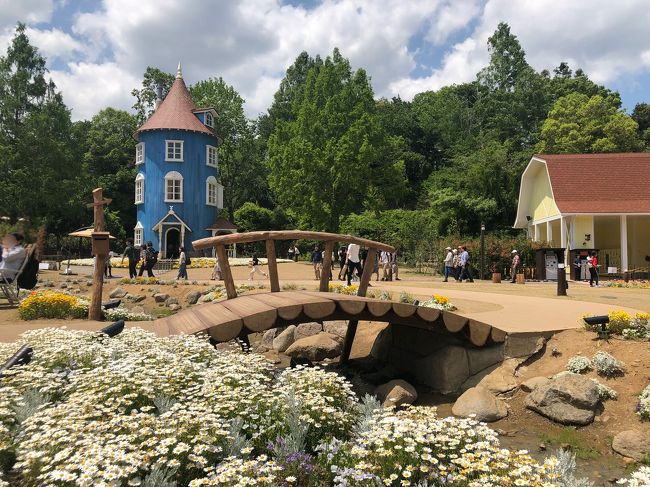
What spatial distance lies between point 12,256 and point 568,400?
37.5 ft

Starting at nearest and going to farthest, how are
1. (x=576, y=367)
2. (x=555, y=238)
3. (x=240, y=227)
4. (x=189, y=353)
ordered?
(x=189, y=353)
(x=576, y=367)
(x=555, y=238)
(x=240, y=227)

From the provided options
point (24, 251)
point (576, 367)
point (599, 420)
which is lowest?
point (599, 420)

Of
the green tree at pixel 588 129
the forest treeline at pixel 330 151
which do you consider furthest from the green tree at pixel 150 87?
the green tree at pixel 588 129

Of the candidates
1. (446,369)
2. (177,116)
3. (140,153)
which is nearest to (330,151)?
(177,116)

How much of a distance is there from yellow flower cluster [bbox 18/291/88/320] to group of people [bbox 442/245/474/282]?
15.4 metres

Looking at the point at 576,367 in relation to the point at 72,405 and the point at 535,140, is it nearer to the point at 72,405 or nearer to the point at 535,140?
the point at 72,405

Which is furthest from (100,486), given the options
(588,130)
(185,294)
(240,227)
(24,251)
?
(588,130)

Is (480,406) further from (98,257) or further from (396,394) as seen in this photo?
(98,257)

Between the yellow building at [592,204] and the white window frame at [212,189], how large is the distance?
22.1 metres

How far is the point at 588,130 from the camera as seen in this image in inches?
1624

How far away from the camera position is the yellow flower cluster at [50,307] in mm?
11484

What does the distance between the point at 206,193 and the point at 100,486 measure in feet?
126

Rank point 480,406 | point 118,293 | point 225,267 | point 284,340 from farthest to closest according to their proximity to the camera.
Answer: point 118,293 < point 284,340 < point 225,267 < point 480,406

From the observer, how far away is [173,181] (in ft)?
129
